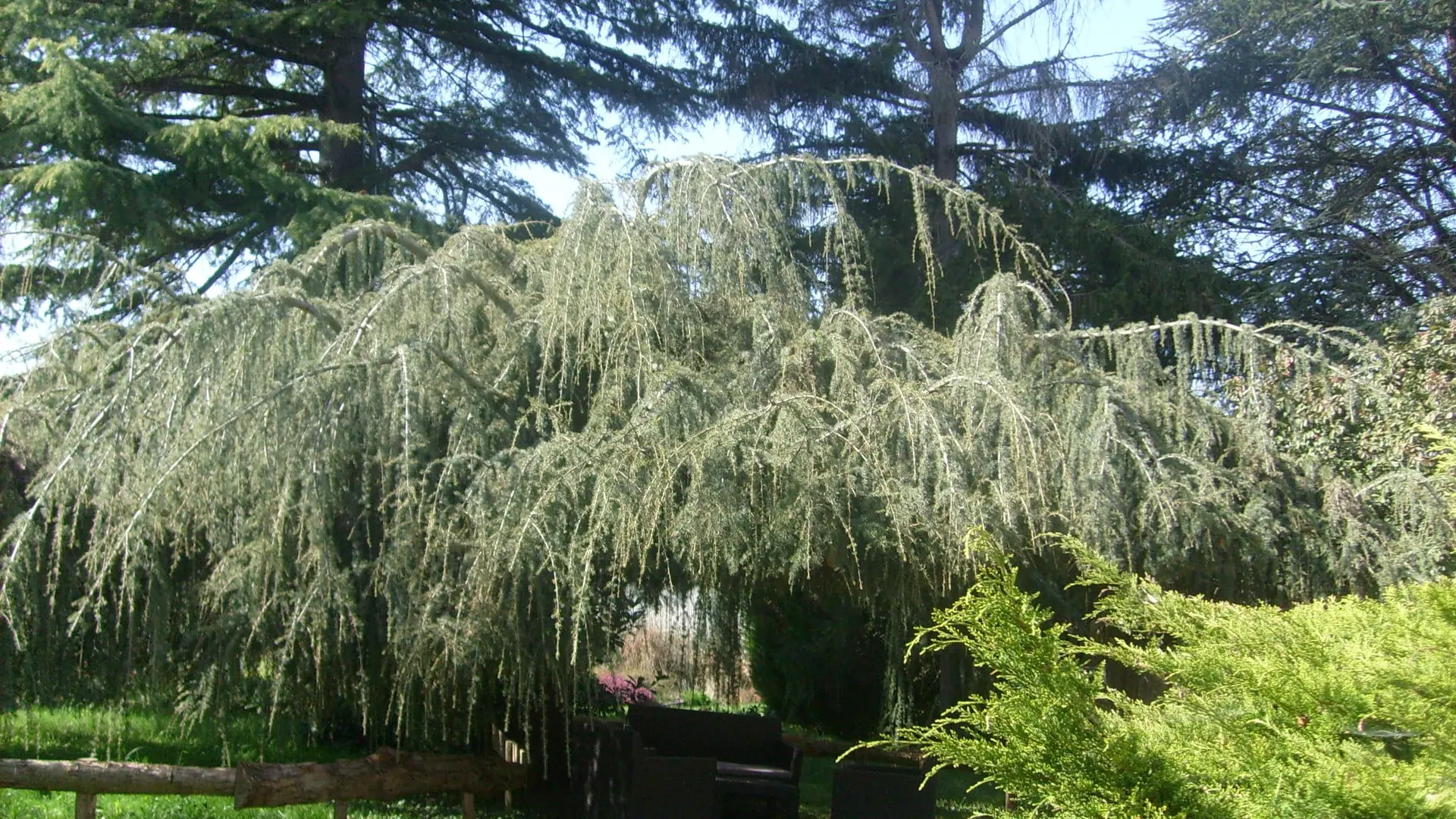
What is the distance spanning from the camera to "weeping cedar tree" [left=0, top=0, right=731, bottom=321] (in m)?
8.59

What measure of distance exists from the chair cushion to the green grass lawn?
1.37 feet

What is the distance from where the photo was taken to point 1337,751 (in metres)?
2.37

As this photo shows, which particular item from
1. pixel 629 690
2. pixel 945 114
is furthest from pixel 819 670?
pixel 945 114

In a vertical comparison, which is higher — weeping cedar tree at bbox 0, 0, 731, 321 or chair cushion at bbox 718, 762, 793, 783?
weeping cedar tree at bbox 0, 0, 731, 321

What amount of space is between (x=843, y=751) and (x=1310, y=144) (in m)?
7.18

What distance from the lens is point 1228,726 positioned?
243 centimetres

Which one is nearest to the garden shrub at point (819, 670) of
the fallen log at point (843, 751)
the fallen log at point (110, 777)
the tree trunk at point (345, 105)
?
the fallen log at point (843, 751)

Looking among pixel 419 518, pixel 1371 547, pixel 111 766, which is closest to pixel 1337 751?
pixel 419 518

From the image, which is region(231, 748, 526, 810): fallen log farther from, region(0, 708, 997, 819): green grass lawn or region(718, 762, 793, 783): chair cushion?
region(718, 762, 793, 783): chair cushion

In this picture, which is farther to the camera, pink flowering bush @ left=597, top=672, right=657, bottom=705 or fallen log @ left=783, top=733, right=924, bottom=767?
fallen log @ left=783, top=733, right=924, bottom=767

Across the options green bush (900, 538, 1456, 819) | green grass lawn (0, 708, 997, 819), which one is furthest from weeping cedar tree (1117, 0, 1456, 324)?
green bush (900, 538, 1456, 819)

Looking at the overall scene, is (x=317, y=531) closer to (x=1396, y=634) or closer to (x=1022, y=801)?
(x=1022, y=801)

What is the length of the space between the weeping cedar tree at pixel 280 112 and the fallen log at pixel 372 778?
8.93ft

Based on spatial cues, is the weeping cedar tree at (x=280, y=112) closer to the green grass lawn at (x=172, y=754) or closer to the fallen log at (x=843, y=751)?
the green grass lawn at (x=172, y=754)
